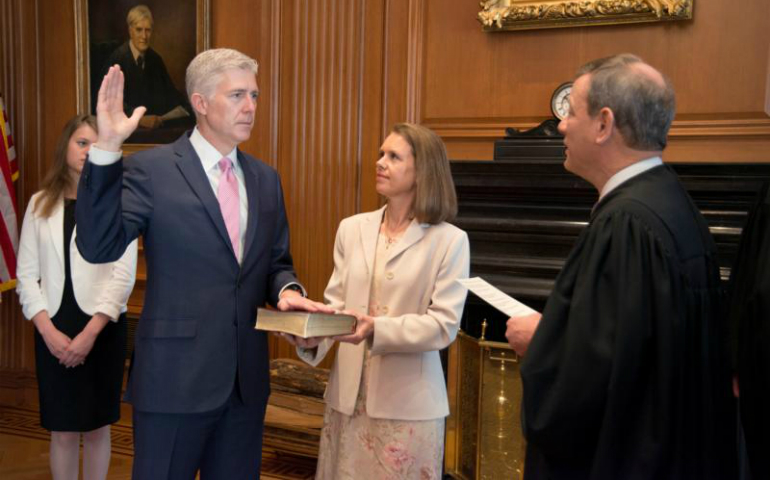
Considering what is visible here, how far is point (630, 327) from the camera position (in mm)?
1637

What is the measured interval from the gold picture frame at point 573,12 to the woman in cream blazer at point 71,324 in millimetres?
2271

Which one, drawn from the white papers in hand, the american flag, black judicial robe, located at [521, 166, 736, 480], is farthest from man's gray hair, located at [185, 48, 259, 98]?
the american flag

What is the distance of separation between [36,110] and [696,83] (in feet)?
14.9

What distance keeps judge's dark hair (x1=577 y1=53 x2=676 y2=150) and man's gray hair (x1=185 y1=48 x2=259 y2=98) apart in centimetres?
119

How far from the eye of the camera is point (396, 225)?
2.84 metres

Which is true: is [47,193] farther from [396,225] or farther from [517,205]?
[517,205]

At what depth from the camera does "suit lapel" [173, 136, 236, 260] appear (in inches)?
90.9

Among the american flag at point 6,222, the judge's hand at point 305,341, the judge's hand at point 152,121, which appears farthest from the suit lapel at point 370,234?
the american flag at point 6,222

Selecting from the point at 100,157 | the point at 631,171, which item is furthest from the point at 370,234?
the point at 631,171

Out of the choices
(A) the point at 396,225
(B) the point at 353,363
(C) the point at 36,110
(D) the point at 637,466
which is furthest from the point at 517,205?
(C) the point at 36,110

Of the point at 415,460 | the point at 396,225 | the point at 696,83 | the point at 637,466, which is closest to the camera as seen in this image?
the point at 637,466

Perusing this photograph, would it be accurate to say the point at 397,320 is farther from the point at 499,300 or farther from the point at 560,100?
the point at 560,100

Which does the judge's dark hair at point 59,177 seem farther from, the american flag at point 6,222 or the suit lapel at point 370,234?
the suit lapel at point 370,234

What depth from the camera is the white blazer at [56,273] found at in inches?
135
